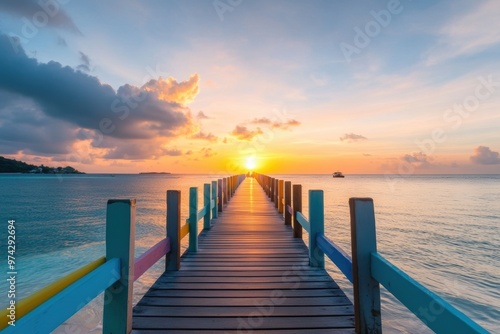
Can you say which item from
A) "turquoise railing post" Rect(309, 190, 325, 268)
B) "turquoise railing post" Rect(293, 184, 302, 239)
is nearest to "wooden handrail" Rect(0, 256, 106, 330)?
"turquoise railing post" Rect(309, 190, 325, 268)

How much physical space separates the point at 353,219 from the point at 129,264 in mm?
2157

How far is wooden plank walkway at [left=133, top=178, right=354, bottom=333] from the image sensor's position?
113 inches

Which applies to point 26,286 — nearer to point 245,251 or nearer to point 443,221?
point 245,251

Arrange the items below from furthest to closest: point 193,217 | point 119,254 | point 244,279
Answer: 1. point 193,217
2. point 244,279
3. point 119,254

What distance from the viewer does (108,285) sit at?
2.24 meters

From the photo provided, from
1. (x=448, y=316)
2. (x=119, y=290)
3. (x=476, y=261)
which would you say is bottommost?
(x=476, y=261)

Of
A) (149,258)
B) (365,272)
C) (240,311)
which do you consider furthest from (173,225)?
(365,272)

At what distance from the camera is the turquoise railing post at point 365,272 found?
258 centimetres

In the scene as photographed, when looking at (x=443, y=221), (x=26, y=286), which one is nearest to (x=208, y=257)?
(x=26, y=286)

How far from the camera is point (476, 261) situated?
12.5 m

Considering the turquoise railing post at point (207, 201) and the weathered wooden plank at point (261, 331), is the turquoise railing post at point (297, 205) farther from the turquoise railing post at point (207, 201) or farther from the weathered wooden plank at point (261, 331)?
the weathered wooden plank at point (261, 331)

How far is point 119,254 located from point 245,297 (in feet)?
5.85

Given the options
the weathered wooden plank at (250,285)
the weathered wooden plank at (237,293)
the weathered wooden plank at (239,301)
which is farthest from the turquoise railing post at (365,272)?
the weathered wooden plank at (250,285)

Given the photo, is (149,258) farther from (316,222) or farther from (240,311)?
(316,222)
